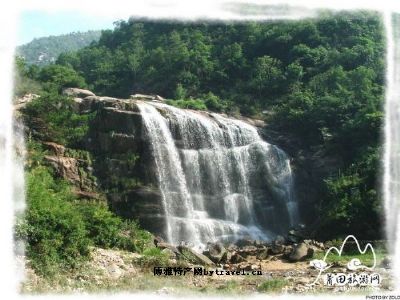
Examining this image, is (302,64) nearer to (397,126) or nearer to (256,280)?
(397,126)

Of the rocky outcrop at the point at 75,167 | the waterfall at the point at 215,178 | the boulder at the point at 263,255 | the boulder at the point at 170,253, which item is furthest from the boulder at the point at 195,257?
the rocky outcrop at the point at 75,167

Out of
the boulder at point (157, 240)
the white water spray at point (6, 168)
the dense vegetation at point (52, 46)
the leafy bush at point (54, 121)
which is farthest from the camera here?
the dense vegetation at point (52, 46)

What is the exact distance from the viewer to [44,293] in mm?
9914

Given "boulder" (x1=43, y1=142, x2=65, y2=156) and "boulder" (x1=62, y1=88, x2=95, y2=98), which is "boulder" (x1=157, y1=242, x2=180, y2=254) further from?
"boulder" (x1=62, y1=88, x2=95, y2=98)

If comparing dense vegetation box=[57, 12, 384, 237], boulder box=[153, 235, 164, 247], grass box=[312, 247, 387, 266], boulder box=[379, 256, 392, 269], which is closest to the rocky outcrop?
boulder box=[153, 235, 164, 247]

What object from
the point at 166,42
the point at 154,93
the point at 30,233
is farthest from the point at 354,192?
the point at 166,42

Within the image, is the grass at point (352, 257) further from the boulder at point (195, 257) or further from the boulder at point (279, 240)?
the boulder at point (195, 257)

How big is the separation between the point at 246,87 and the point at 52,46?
259ft

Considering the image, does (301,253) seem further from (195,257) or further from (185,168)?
(185,168)

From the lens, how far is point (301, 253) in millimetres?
17328

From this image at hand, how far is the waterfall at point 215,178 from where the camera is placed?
22078mm

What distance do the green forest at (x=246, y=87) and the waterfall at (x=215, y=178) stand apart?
8.02ft

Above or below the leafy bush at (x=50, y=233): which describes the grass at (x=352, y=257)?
below

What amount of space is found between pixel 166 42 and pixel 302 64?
44.2 ft
